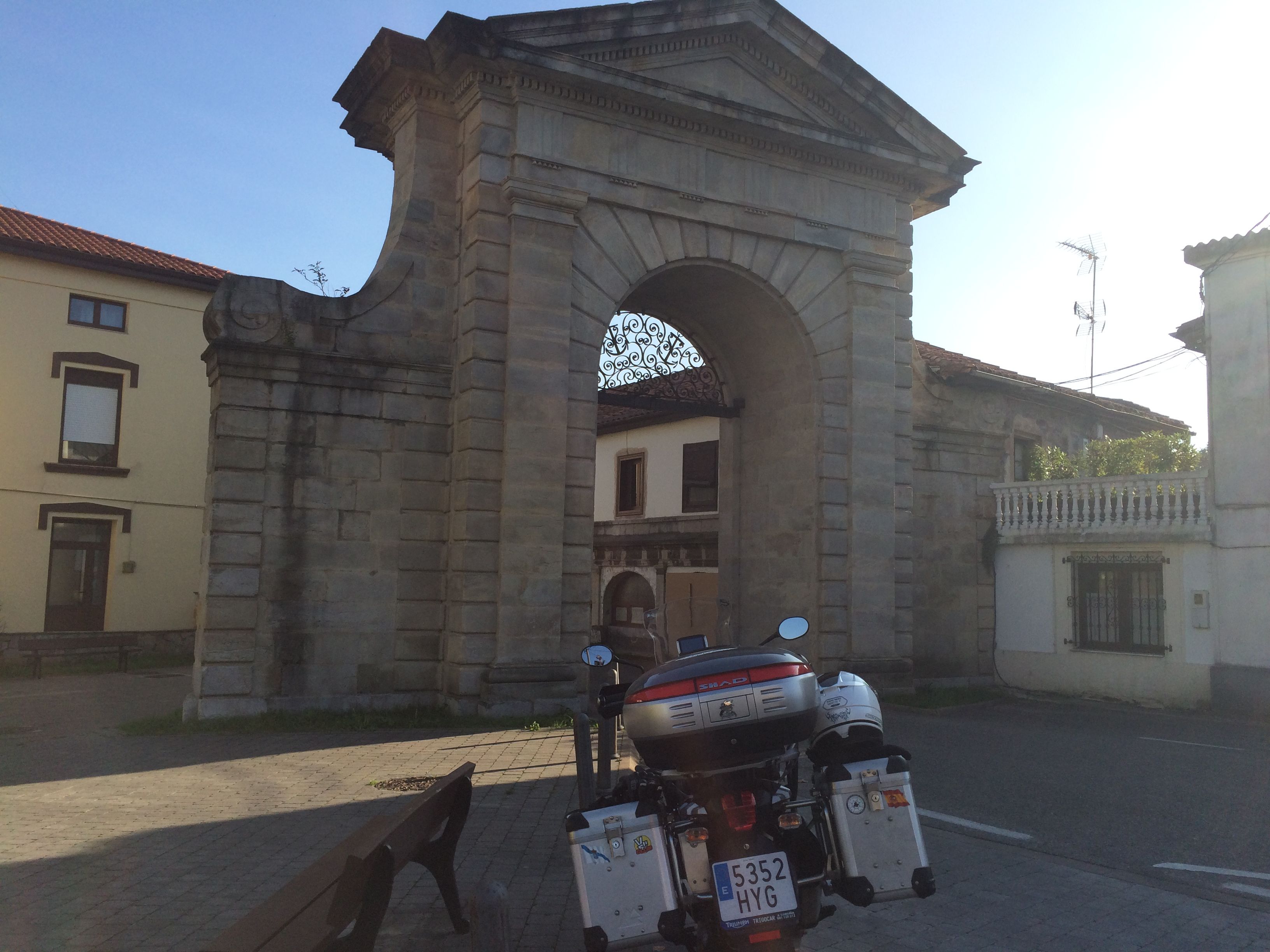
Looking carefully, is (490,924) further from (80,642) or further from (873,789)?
(80,642)

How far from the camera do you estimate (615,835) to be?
353cm

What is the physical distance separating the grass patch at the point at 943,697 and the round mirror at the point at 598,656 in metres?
8.86

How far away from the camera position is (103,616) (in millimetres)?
19281

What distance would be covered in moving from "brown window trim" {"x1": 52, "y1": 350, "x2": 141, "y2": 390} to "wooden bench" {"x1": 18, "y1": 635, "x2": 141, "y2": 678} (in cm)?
485

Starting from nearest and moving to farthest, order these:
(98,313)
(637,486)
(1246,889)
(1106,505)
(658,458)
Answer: (1246,889) < (1106,505) < (98,313) < (658,458) < (637,486)

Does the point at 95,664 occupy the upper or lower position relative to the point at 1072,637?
lower

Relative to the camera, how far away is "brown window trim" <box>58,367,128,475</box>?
19.1m

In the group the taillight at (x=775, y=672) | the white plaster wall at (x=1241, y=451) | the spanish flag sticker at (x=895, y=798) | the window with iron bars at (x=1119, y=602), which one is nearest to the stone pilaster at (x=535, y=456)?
the spanish flag sticker at (x=895, y=798)

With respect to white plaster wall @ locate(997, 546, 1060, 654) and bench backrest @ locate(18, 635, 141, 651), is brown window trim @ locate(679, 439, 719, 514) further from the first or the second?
bench backrest @ locate(18, 635, 141, 651)

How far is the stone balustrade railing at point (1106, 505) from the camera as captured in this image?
44.7 feet

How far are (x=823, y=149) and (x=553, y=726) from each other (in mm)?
7911

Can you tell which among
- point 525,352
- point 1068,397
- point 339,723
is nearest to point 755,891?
point 339,723

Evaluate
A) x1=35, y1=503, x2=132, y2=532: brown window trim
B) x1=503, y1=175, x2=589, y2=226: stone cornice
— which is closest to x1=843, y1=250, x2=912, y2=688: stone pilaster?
x1=503, y1=175, x2=589, y2=226: stone cornice

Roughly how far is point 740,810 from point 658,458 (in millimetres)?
19694
